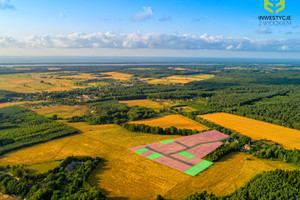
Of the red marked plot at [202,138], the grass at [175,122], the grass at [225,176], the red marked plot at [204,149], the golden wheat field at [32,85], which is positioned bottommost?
the grass at [225,176]

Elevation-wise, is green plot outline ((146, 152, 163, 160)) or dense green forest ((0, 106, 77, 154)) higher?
dense green forest ((0, 106, 77, 154))

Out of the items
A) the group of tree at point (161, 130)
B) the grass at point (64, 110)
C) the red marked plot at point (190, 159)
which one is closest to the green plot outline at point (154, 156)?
the red marked plot at point (190, 159)

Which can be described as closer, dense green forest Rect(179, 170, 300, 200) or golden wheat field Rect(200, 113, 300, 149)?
dense green forest Rect(179, 170, 300, 200)

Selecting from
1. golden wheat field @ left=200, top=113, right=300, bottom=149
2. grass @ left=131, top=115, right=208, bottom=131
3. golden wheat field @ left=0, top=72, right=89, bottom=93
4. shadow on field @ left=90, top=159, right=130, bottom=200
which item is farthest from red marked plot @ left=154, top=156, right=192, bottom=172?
golden wheat field @ left=0, top=72, right=89, bottom=93

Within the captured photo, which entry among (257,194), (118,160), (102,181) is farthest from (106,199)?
(257,194)

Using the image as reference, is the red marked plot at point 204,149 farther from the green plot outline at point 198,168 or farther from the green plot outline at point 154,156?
the green plot outline at point 154,156

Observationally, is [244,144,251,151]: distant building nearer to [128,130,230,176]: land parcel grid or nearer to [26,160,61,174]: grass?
[128,130,230,176]: land parcel grid
